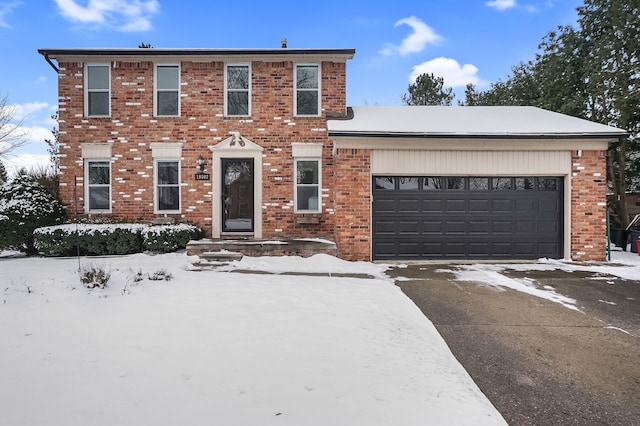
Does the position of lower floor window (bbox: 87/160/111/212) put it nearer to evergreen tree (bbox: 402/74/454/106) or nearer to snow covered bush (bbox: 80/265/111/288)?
snow covered bush (bbox: 80/265/111/288)

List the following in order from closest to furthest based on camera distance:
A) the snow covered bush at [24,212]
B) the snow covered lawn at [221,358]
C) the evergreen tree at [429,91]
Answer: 1. the snow covered lawn at [221,358]
2. the snow covered bush at [24,212]
3. the evergreen tree at [429,91]

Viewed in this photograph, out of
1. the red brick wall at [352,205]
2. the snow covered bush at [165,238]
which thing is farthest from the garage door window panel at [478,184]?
the snow covered bush at [165,238]

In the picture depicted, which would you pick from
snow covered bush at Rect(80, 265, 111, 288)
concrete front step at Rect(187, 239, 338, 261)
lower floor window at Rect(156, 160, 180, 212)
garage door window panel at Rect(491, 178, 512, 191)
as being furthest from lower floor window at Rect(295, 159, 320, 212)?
snow covered bush at Rect(80, 265, 111, 288)

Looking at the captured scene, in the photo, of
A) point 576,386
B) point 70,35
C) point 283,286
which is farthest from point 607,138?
point 70,35

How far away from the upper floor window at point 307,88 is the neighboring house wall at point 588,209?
7.57m

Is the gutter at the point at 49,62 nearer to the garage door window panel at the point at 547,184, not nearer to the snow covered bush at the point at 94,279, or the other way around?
the snow covered bush at the point at 94,279

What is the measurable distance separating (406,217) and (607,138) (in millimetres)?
5628

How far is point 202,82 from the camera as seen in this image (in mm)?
10781

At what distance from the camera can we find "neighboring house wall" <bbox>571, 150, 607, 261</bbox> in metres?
9.30

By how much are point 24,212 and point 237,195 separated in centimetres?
585

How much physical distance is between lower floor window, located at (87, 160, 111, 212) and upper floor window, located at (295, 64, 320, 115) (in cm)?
639

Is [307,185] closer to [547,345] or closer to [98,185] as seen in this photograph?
[98,185]

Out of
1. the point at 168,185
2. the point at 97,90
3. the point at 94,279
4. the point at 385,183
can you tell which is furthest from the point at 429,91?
the point at 94,279

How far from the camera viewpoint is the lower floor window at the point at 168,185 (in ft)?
35.5
